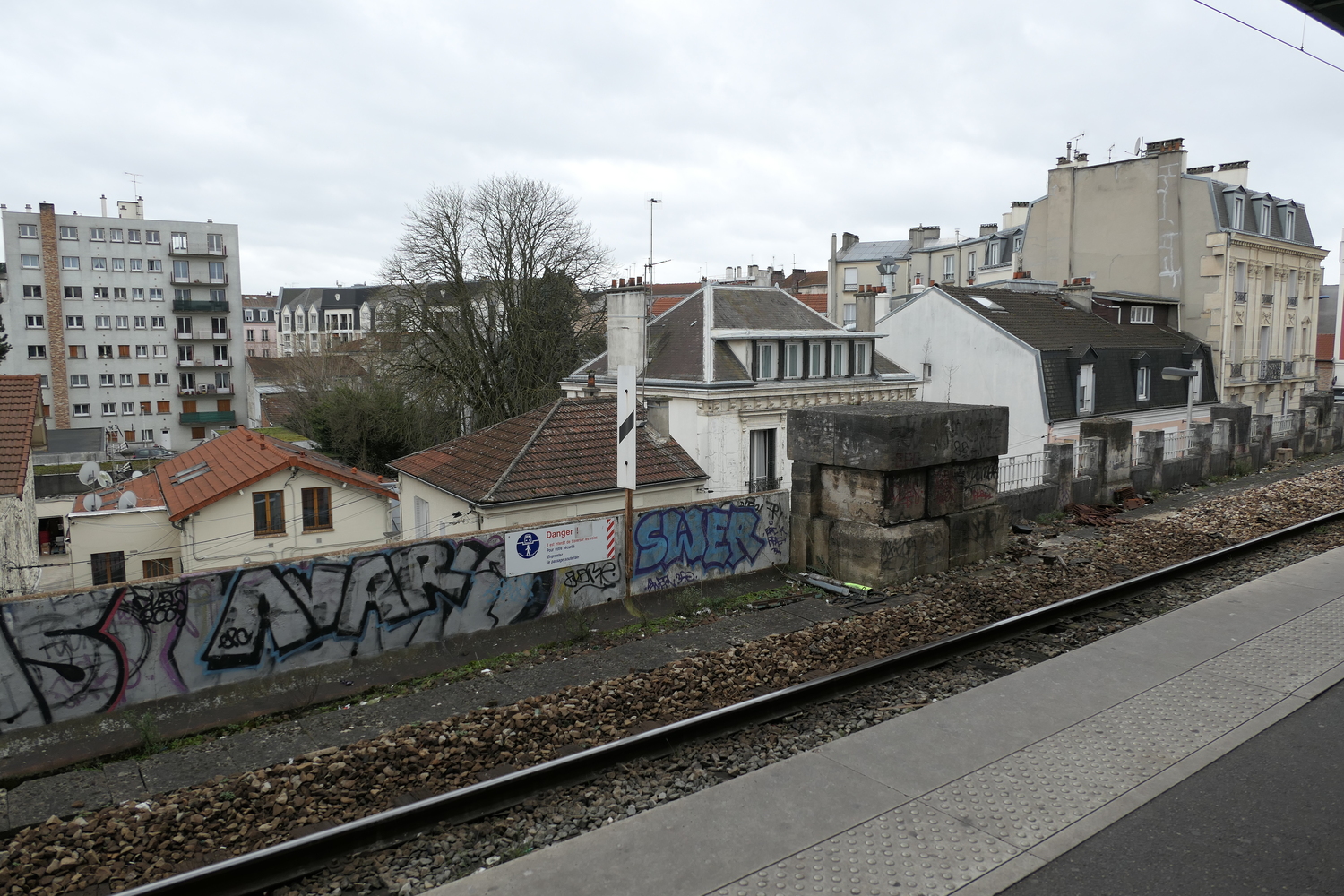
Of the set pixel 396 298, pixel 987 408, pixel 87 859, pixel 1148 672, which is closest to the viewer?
pixel 87 859

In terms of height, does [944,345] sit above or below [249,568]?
above

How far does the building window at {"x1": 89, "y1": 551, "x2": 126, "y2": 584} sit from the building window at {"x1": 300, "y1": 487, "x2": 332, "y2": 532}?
16.4 ft

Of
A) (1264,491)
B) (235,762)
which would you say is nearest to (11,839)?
(235,762)

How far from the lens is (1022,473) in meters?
16.6

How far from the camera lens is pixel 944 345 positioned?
31.6 meters

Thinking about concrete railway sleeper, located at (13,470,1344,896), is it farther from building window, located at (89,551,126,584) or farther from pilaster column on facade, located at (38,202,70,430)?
pilaster column on facade, located at (38,202,70,430)

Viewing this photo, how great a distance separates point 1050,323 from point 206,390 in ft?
236

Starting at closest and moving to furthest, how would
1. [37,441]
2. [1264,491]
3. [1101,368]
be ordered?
[1264,491], [37,441], [1101,368]

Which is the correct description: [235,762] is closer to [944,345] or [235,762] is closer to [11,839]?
[11,839]

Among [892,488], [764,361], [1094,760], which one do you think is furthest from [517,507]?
[764,361]

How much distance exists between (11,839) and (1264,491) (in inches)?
814

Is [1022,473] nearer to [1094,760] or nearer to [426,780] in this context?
[1094,760]

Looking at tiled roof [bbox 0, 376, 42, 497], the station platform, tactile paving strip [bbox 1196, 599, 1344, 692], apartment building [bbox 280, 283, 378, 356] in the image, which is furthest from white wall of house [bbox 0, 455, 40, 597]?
apartment building [bbox 280, 283, 378, 356]

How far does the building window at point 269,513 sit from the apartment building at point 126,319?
186ft
